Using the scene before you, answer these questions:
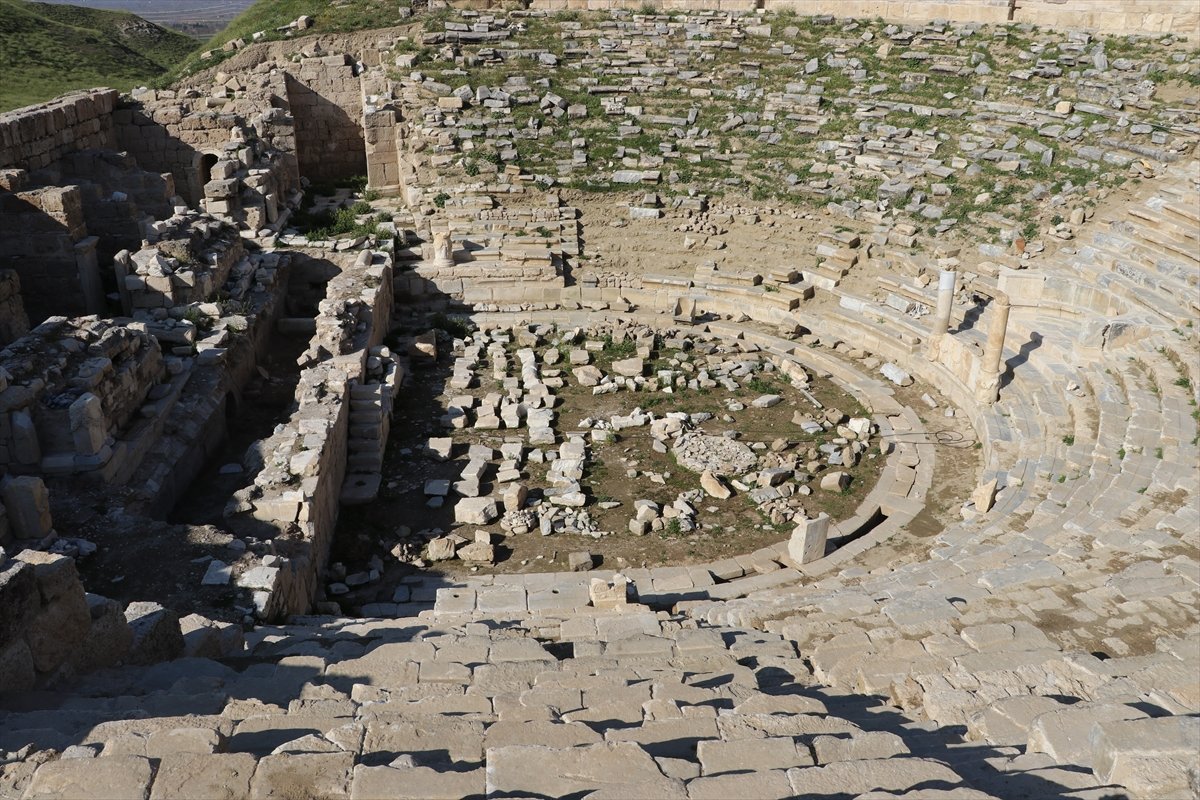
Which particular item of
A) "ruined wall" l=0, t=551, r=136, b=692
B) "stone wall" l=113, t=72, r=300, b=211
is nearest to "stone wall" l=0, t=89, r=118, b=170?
"stone wall" l=113, t=72, r=300, b=211

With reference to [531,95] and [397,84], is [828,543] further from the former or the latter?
[397,84]

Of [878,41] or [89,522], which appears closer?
[89,522]

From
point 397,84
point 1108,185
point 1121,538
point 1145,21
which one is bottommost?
point 1121,538

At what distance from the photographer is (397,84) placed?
80.8 ft

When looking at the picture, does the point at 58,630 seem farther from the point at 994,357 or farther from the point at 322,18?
the point at 322,18

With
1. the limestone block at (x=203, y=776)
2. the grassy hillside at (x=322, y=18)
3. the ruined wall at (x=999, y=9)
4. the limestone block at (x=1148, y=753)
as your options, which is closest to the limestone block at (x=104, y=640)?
the limestone block at (x=203, y=776)

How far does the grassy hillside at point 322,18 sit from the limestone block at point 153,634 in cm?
2247

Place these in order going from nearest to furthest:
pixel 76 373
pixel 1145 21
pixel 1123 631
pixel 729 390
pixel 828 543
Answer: pixel 1123 631 < pixel 76 373 < pixel 828 543 < pixel 729 390 < pixel 1145 21

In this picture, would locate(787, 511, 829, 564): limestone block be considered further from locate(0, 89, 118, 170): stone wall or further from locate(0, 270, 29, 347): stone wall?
locate(0, 89, 118, 170): stone wall

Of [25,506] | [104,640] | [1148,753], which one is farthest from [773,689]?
[25,506]

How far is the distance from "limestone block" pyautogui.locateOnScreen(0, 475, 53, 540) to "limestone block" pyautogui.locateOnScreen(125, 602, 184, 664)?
2367mm

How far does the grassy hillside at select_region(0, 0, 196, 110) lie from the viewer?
1304 inches

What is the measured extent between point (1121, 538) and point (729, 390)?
7.13 m

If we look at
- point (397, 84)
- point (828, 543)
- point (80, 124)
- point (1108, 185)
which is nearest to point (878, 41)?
point (1108, 185)
